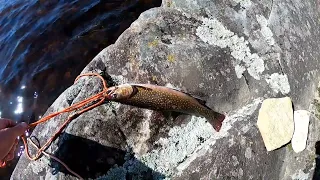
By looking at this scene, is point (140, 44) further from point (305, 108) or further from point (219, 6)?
point (305, 108)

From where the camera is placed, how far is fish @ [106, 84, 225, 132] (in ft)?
10.7

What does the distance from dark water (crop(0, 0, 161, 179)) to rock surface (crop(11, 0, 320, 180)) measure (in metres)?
2.70

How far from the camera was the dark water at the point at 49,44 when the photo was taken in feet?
20.6

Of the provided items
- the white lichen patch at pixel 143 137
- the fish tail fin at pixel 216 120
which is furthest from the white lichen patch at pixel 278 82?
the white lichen patch at pixel 143 137

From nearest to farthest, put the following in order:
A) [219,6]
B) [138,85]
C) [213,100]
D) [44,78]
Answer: [138,85] → [213,100] → [219,6] → [44,78]

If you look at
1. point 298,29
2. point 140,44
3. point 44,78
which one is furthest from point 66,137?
point 44,78

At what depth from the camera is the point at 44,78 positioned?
6469 mm

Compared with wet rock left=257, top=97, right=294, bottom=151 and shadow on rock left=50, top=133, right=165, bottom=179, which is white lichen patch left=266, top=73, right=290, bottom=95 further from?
shadow on rock left=50, top=133, right=165, bottom=179

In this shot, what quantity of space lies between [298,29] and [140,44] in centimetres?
161

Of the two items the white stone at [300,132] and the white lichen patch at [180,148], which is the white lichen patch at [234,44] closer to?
the white lichen patch at [180,148]

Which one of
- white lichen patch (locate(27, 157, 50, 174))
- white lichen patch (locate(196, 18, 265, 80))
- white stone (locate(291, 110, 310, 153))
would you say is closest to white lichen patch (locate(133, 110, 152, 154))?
white lichen patch (locate(27, 157, 50, 174))

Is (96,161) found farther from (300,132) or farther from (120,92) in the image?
(300,132)

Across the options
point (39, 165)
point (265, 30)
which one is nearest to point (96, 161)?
point (39, 165)

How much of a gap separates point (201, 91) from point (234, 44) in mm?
609
